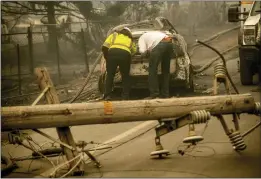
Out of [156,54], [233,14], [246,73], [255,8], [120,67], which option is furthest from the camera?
[255,8]

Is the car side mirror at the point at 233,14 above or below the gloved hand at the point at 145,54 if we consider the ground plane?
above

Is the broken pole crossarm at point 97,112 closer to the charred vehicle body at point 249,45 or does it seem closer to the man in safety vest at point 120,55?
the charred vehicle body at point 249,45

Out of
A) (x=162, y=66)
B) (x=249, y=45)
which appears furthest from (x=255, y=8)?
(x=162, y=66)

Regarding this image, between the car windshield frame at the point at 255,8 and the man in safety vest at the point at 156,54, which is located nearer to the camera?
the man in safety vest at the point at 156,54

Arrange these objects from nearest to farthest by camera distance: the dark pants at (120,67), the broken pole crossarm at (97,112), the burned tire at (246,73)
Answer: the broken pole crossarm at (97,112), the dark pants at (120,67), the burned tire at (246,73)

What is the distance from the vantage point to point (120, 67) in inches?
294

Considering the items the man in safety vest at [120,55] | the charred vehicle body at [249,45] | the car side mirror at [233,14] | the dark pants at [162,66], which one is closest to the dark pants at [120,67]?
Answer: the man in safety vest at [120,55]

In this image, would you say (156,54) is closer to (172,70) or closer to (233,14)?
(172,70)

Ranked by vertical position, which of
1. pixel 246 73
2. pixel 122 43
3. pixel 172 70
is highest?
pixel 122 43

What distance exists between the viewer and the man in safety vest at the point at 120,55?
24.0ft

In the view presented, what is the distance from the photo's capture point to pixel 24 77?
9.91 metres

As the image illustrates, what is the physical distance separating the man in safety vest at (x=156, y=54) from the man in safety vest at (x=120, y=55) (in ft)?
0.72

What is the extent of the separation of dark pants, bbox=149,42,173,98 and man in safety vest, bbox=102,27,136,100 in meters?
0.41

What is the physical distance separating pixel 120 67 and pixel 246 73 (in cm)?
248
